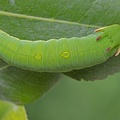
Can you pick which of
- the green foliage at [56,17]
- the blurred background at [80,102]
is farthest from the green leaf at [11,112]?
the blurred background at [80,102]

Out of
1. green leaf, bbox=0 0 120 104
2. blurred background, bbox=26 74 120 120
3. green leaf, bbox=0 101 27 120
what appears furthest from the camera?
blurred background, bbox=26 74 120 120

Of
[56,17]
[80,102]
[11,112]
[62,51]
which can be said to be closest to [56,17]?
[56,17]

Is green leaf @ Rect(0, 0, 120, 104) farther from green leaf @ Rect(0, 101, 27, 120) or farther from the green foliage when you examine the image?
green leaf @ Rect(0, 101, 27, 120)

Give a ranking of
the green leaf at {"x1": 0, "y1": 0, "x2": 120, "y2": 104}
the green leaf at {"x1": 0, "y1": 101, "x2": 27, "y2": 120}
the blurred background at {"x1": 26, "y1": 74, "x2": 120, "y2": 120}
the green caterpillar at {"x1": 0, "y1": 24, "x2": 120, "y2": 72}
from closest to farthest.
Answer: the green caterpillar at {"x1": 0, "y1": 24, "x2": 120, "y2": 72} → the green leaf at {"x1": 0, "y1": 0, "x2": 120, "y2": 104} → the green leaf at {"x1": 0, "y1": 101, "x2": 27, "y2": 120} → the blurred background at {"x1": 26, "y1": 74, "x2": 120, "y2": 120}

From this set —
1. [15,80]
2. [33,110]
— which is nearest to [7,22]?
[15,80]

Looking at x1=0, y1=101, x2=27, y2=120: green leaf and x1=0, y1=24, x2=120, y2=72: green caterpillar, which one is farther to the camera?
x1=0, y1=101, x2=27, y2=120: green leaf

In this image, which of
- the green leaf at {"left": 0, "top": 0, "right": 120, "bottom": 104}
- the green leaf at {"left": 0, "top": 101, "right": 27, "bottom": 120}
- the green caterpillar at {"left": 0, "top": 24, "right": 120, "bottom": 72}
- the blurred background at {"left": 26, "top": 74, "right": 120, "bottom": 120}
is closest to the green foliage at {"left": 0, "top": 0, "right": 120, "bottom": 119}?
the green leaf at {"left": 0, "top": 0, "right": 120, "bottom": 104}

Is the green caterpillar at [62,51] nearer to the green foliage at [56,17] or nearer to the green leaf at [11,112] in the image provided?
the green foliage at [56,17]
